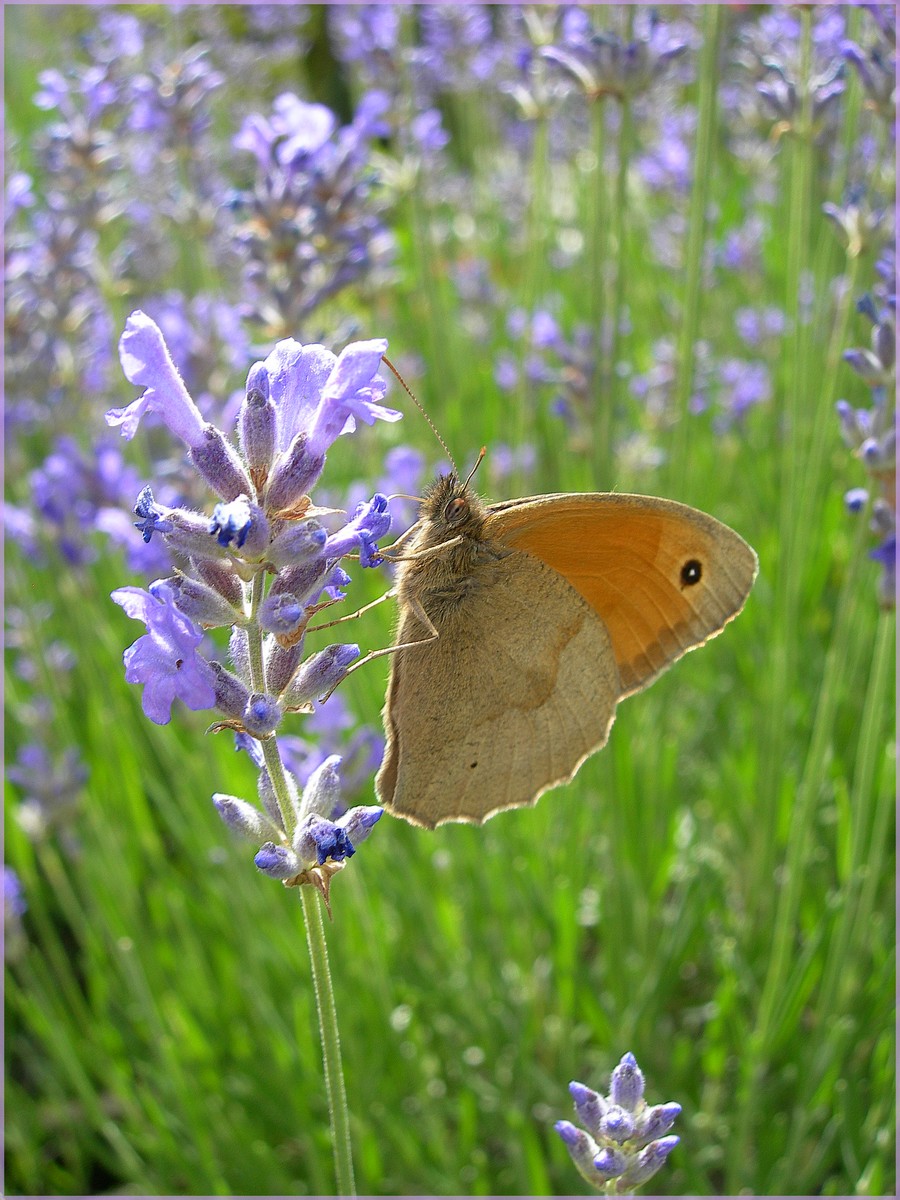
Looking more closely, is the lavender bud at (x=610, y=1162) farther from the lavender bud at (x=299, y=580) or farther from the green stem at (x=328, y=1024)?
the lavender bud at (x=299, y=580)

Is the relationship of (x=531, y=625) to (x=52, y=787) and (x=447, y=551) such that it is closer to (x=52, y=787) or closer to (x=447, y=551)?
(x=447, y=551)

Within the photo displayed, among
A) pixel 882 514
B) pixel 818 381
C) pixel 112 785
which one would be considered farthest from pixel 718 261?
pixel 112 785

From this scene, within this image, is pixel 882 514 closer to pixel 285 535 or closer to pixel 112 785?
pixel 285 535

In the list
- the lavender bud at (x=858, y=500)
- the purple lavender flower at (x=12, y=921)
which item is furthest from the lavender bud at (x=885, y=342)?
the purple lavender flower at (x=12, y=921)

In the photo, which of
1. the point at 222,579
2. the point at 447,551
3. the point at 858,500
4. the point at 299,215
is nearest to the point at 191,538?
the point at 222,579

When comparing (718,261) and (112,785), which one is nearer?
(112,785)

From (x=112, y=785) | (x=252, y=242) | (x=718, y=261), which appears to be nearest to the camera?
(x=252, y=242)
